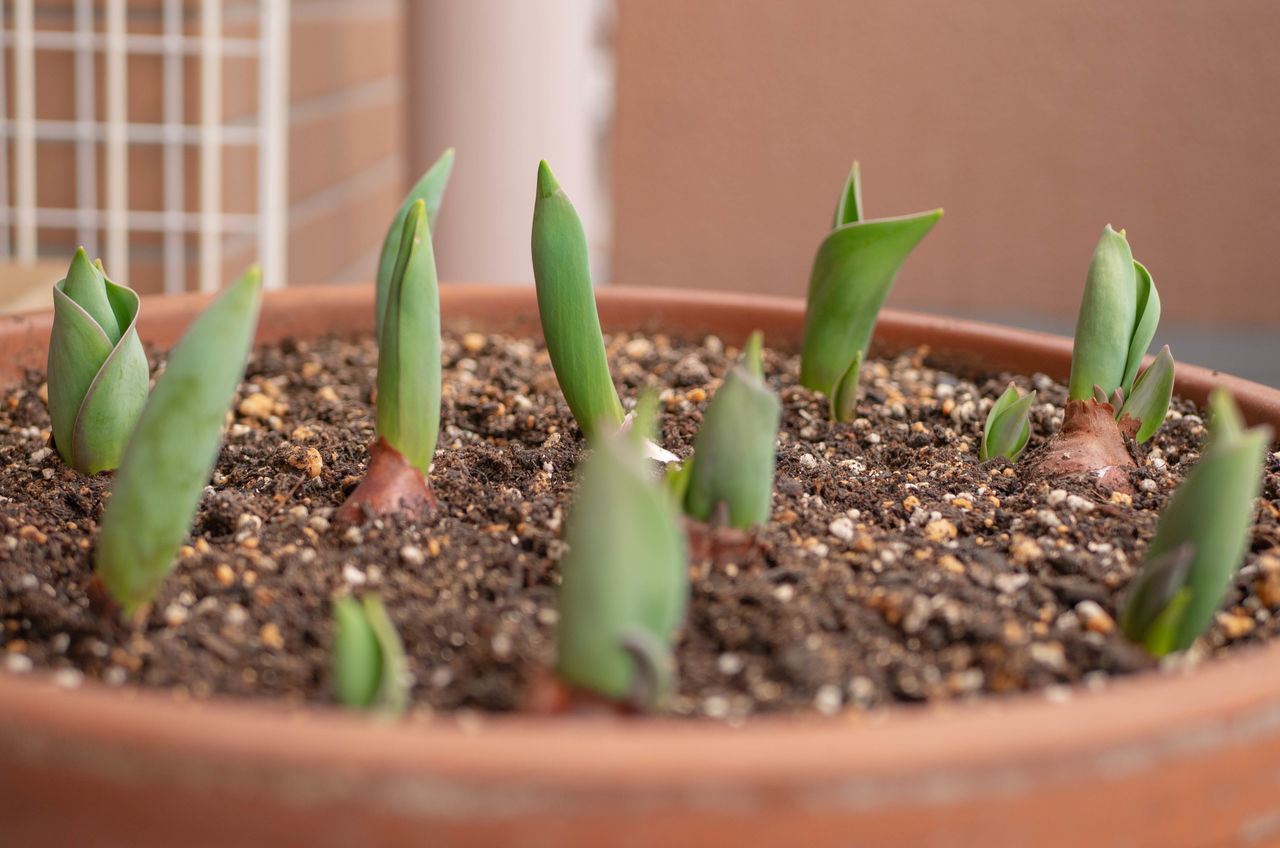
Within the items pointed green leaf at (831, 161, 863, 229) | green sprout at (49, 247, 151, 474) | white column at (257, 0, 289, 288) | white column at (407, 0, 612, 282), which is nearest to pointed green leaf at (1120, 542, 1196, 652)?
pointed green leaf at (831, 161, 863, 229)

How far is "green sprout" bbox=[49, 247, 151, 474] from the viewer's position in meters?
0.72

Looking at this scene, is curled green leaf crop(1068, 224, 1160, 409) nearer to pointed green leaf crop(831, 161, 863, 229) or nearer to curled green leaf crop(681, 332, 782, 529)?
pointed green leaf crop(831, 161, 863, 229)

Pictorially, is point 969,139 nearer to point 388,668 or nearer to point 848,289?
point 848,289

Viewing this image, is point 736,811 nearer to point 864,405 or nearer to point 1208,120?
point 864,405

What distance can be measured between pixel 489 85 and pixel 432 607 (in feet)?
6.49

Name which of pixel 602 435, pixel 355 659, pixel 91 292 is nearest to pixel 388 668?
pixel 355 659

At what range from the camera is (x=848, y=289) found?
2.92 ft

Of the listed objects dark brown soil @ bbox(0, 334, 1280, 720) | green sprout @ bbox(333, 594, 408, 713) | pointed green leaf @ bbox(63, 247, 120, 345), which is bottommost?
dark brown soil @ bbox(0, 334, 1280, 720)

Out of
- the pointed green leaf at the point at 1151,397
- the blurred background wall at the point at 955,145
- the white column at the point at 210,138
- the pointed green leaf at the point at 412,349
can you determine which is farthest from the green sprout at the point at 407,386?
the blurred background wall at the point at 955,145

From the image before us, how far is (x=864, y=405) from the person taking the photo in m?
0.97

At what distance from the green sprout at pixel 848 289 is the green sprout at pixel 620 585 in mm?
452

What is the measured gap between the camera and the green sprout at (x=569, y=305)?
2.32 feet

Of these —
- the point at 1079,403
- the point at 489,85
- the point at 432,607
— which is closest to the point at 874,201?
the point at 489,85

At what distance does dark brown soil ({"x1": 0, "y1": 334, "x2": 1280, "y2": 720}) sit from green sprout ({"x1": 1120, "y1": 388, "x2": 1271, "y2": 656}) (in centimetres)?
2
